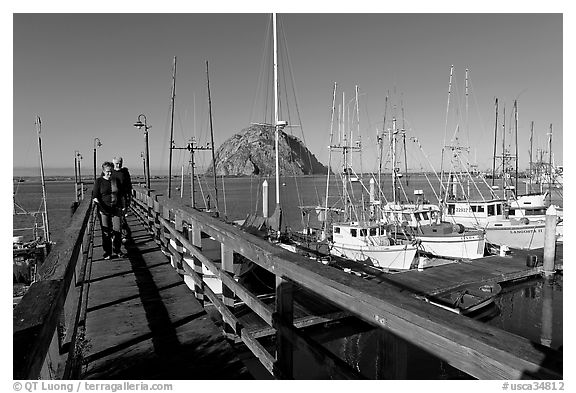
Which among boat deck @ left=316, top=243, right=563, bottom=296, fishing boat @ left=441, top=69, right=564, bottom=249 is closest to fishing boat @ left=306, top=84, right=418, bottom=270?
boat deck @ left=316, top=243, right=563, bottom=296

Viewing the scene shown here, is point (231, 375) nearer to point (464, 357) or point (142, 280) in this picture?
point (464, 357)

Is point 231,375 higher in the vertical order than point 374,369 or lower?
higher

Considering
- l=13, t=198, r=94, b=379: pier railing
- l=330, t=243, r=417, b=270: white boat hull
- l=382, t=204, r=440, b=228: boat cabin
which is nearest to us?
l=13, t=198, r=94, b=379: pier railing

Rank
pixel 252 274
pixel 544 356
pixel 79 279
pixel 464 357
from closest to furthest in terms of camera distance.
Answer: pixel 544 356
pixel 464 357
pixel 79 279
pixel 252 274

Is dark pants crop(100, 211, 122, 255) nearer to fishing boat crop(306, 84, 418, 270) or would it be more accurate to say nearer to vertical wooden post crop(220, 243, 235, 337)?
vertical wooden post crop(220, 243, 235, 337)

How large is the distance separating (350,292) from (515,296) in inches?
682

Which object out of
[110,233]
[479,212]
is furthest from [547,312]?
[110,233]

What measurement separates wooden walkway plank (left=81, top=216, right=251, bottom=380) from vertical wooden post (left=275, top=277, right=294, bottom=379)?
0.53 m

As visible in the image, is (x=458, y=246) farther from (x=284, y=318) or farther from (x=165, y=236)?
(x=284, y=318)

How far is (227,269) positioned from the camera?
396 cm

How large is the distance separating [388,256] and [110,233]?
16725 millimetres

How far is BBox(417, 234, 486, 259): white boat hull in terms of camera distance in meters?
22.9
